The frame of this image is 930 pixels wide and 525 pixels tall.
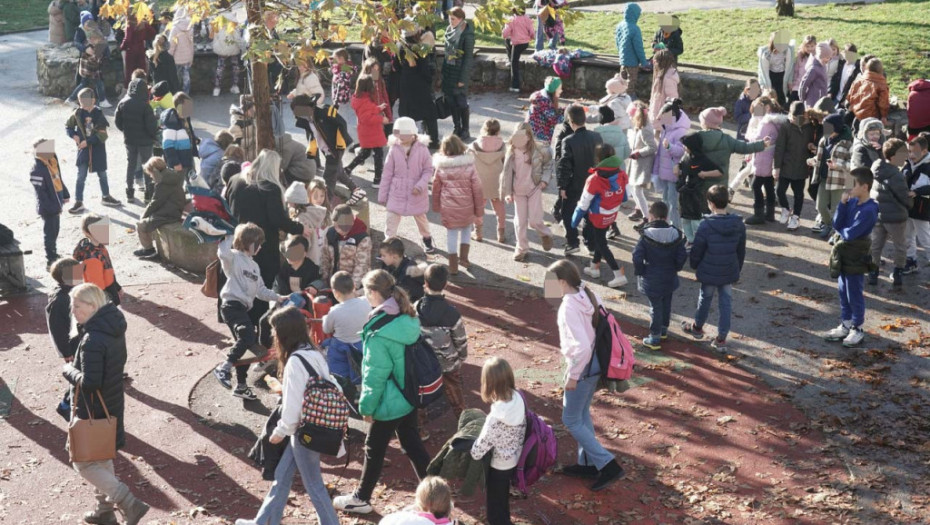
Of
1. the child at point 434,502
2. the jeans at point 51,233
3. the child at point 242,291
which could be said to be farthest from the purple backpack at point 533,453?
the jeans at point 51,233

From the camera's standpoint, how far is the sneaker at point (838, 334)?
10.8m

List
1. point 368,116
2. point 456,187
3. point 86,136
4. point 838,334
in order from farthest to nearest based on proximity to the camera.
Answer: point 368,116 → point 86,136 → point 456,187 → point 838,334

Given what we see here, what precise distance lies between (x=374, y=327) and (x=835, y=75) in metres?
11.6

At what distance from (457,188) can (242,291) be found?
11.5 ft

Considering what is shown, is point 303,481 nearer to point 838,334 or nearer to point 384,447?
point 384,447

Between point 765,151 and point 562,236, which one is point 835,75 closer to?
point 765,151

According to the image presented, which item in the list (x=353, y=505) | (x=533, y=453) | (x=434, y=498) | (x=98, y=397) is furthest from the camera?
(x=353, y=505)

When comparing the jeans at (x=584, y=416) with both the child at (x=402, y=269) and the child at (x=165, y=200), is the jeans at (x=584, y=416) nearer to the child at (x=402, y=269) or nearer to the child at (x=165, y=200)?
the child at (x=402, y=269)

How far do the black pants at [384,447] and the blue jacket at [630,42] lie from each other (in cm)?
1161

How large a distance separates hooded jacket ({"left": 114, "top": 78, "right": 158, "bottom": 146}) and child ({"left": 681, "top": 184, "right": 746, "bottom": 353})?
8645 millimetres

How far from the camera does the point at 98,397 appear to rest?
7766 mm

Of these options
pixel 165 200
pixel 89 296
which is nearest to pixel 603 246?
pixel 165 200

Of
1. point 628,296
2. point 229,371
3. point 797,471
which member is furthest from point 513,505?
point 628,296

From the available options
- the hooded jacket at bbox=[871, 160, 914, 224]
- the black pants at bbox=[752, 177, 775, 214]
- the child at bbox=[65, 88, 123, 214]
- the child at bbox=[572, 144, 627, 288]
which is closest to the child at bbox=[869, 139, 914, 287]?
the hooded jacket at bbox=[871, 160, 914, 224]
